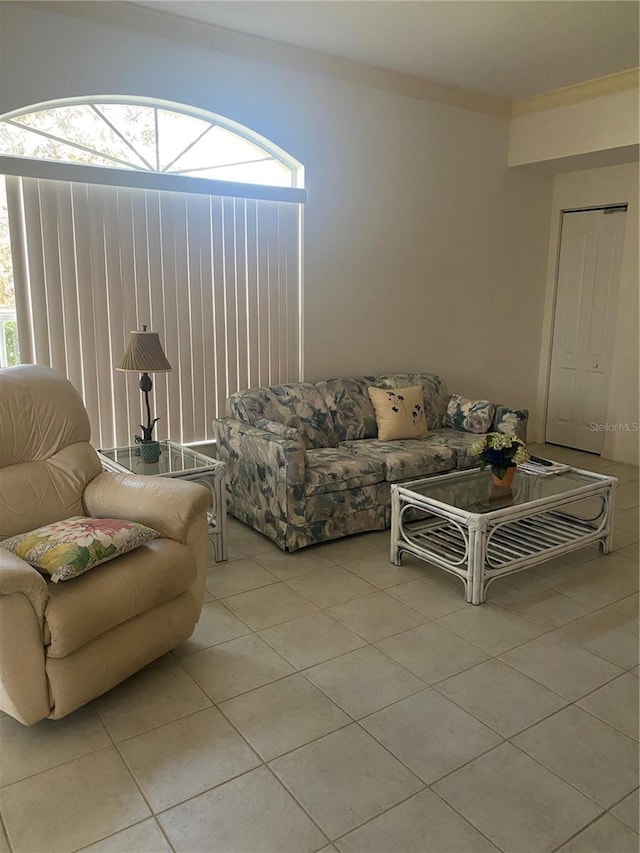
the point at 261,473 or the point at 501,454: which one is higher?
the point at 501,454

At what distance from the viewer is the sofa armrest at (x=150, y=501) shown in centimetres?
253

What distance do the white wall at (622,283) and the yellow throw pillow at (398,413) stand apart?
80.6 inches

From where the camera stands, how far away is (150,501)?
2.59 m

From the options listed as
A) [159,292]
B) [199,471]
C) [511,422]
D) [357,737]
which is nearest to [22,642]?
[357,737]

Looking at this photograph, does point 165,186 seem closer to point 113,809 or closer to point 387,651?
point 387,651

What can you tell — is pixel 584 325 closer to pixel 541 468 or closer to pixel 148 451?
pixel 541 468

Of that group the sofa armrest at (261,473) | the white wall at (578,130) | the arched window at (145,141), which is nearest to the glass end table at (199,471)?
the sofa armrest at (261,473)

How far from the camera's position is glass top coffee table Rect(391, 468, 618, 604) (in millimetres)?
3049

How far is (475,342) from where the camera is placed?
5602mm

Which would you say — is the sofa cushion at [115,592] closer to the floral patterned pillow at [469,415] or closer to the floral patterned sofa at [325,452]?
the floral patterned sofa at [325,452]

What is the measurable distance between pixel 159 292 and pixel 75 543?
83.5 inches

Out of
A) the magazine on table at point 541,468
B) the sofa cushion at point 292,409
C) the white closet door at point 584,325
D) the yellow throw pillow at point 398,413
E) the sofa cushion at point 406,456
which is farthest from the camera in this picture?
the white closet door at point 584,325

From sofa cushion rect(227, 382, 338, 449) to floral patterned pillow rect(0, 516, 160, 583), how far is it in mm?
1673

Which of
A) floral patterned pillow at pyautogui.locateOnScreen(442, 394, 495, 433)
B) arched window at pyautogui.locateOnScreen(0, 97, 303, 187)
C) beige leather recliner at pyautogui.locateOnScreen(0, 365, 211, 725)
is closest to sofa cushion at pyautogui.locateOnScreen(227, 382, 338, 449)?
floral patterned pillow at pyautogui.locateOnScreen(442, 394, 495, 433)
